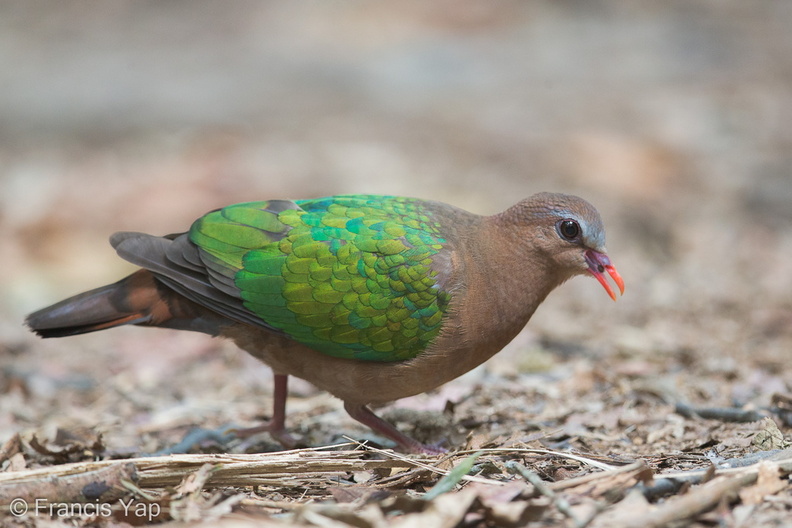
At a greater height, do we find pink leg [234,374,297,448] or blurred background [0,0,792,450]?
blurred background [0,0,792,450]

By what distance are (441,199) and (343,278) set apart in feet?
17.1

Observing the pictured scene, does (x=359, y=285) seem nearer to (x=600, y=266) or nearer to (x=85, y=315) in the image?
(x=600, y=266)

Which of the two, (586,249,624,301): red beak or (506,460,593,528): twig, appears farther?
(586,249,624,301): red beak

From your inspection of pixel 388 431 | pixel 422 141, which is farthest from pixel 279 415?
pixel 422 141

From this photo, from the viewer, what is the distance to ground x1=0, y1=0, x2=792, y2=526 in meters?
3.70

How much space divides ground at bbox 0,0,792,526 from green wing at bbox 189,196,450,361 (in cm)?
67

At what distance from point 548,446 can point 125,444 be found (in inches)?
98.7

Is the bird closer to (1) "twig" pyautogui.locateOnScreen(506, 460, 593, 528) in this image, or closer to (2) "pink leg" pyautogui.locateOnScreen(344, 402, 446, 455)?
(2) "pink leg" pyautogui.locateOnScreen(344, 402, 446, 455)

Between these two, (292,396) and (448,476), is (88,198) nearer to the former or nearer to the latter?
(292,396)

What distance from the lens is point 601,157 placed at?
10.8 meters

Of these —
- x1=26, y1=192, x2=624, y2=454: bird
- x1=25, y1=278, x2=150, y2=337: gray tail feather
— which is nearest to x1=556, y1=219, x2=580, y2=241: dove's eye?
x1=26, y1=192, x2=624, y2=454: bird

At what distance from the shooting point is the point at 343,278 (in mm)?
4531

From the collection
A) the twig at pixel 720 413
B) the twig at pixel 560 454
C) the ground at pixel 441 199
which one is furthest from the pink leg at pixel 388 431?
the twig at pixel 720 413

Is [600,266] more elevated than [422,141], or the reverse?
[422,141]
